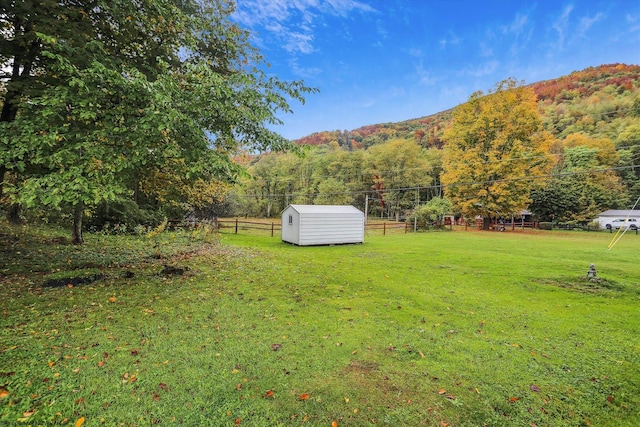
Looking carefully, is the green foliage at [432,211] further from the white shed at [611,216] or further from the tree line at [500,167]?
the white shed at [611,216]

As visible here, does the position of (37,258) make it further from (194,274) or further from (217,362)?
(217,362)

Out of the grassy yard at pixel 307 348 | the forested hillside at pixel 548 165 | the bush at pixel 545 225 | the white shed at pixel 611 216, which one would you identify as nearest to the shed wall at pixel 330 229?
the grassy yard at pixel 307 348

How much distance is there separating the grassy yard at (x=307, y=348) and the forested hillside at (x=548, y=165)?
17551 mm

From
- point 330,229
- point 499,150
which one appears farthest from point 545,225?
point 330,229

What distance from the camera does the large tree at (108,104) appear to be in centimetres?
423

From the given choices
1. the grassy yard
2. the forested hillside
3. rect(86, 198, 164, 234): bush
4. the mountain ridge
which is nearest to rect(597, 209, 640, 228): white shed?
the forested hillside

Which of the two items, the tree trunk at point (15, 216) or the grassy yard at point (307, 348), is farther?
the tree trunk at point (15, 216)

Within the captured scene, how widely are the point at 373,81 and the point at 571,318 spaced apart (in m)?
23.9

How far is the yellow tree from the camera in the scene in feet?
75.3

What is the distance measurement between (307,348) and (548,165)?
2749 cm

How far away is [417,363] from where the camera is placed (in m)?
3.46

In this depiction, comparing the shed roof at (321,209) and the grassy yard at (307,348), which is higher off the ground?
the shed roof at (321,209)

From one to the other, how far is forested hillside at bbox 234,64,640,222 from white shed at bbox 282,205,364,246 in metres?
8.44

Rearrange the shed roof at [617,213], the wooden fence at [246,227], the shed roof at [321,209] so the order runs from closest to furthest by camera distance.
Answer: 1. the shed roof at [321,209]
2. the wooden fence at [246,227]
3. the shed roof at [617,213]
